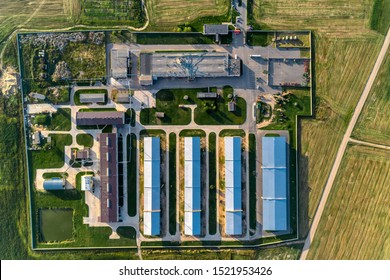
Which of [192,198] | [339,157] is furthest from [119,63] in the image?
[339,157]

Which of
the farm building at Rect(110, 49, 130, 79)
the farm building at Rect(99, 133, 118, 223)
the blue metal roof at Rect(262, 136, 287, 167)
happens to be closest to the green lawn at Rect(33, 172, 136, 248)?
the farm building at Rect(99, 133, 118, 223)

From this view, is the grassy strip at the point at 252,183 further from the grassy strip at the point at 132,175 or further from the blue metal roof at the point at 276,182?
the grassy strip at the point at 132,175

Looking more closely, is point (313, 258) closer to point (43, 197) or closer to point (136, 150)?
point (136, 150)

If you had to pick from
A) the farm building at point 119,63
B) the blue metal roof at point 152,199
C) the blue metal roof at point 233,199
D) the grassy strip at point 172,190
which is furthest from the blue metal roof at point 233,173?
the farm building at point 119,63

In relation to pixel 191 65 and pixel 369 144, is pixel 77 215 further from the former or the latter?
pixel 369 144

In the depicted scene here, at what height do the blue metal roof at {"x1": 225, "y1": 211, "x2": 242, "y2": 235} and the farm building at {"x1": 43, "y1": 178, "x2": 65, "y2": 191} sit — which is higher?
the farm building at {"x1": 43, "y1": 178, "x2": 65, "y2": 191}

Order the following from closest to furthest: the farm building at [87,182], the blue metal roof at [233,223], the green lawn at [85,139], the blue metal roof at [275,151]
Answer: the blue metal roof at [275,151]
the blue metal roof at [233,223]
the farm building at [87,182]
the green lawn at [85,139]

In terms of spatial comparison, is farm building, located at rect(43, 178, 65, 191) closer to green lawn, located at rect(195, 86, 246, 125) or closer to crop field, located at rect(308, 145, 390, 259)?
green lawn, located at rect(195, 86, 246, 125)
